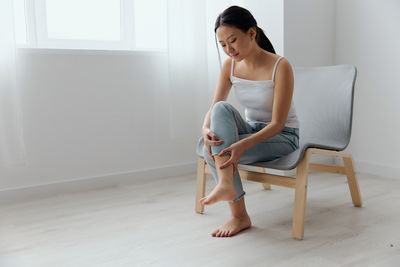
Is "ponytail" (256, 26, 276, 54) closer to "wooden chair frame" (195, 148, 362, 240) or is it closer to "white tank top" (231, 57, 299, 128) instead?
"white tank top" (231, 57, 299, 128)

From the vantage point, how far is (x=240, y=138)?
5.44ft

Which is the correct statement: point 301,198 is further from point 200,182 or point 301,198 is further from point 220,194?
point 200,182

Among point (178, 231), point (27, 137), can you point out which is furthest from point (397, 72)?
point (27, 137)

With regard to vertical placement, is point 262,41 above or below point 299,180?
above

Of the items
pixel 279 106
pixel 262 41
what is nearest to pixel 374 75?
pixel 262 41

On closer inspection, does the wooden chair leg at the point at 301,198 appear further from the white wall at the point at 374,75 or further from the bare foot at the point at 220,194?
the white wall at the point at 374,75

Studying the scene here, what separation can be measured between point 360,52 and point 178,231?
5.53 ft

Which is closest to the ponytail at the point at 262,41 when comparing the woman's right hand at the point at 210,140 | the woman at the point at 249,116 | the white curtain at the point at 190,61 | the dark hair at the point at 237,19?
the woman at the point at 249,116

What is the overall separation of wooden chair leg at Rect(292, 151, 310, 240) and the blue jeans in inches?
5.7

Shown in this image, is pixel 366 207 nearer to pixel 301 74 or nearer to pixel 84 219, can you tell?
pixel 301 74

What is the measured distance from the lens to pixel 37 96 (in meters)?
2.23

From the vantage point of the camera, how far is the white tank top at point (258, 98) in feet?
5.45

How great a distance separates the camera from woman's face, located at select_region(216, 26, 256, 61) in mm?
1565

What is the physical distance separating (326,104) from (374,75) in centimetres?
80
